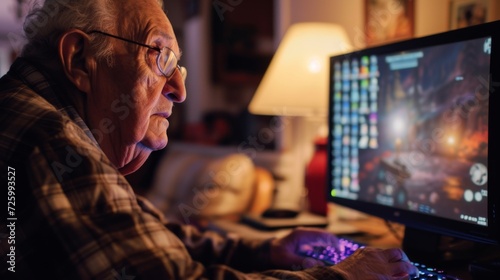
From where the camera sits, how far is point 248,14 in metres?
3.50

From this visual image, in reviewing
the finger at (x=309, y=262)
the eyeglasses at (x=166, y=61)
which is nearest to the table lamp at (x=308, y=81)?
the finger at (x=309, y=262)

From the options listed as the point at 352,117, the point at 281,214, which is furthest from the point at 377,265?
the point at 281,214

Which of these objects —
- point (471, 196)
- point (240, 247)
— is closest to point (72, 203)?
point (240, 247)

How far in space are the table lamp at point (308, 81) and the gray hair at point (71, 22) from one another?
38.0 inches

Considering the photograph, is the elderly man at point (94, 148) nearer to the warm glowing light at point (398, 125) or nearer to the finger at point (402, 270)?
the finger at point (402, 270)

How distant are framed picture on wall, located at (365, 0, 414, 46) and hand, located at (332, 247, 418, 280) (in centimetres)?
107

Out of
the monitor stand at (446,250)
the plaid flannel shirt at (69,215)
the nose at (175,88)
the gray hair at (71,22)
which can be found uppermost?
the gray hair at (71,22)

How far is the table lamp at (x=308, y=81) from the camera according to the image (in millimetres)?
1717

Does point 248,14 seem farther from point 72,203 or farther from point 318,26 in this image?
point 72,203

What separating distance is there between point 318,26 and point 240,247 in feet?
3.15

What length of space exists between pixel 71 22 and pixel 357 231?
1.01 m

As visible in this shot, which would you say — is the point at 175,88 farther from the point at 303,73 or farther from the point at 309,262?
the point at 303,73

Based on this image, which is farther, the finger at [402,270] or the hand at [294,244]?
the hand at [294,244]

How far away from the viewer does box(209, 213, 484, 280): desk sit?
4.20 ft
